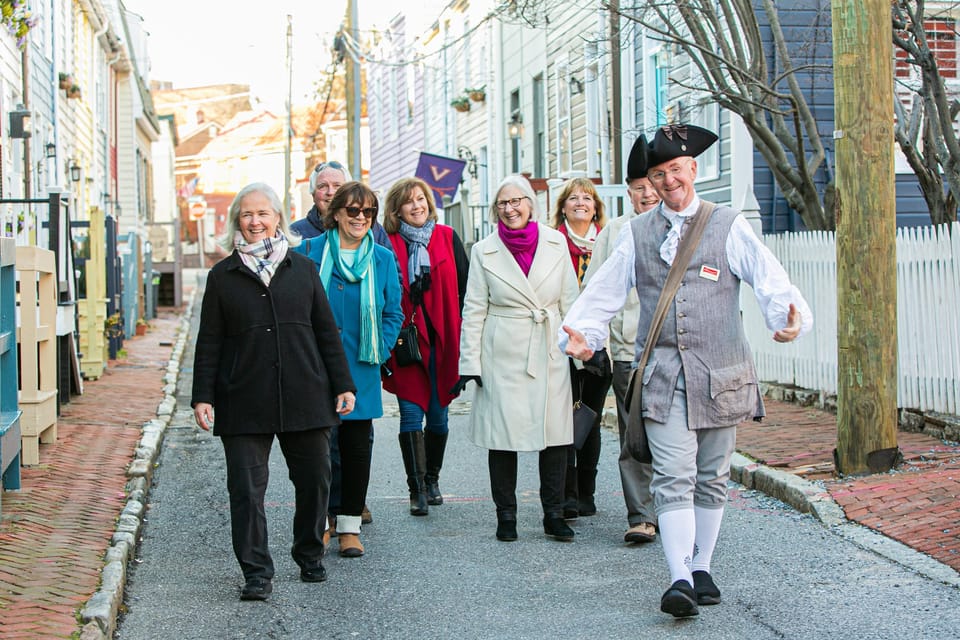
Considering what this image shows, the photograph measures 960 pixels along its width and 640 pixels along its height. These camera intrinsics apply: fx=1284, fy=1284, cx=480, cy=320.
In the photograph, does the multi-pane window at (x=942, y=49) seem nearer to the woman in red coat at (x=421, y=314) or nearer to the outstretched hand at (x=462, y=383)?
the woman in red coat at (x=421, y=314)

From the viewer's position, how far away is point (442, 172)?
22500 millimetres

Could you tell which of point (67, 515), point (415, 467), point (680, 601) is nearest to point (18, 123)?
point (67, 515)

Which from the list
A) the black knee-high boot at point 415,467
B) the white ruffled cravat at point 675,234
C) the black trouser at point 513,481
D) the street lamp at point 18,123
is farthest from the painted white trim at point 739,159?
the white ruffled cravat at point 675,234

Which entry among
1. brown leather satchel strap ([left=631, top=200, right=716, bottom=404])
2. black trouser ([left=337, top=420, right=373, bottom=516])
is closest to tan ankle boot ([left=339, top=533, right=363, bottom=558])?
black trouser ([left=337, top=420, right=373, bottom=516])

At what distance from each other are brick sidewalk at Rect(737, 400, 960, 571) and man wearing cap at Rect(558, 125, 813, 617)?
1.40m

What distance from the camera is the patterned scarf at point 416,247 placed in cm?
735

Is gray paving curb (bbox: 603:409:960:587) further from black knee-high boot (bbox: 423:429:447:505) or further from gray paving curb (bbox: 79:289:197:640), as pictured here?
gray paving curb (bbox: 79:289:197:640)

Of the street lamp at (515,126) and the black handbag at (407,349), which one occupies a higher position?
the street lamp at (515,126)

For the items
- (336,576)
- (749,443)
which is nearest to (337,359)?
(336,576)

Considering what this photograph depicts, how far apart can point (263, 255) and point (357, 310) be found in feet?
3.38

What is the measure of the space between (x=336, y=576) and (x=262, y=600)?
1.81 feet

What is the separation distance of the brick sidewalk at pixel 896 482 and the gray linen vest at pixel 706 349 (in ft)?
5.06

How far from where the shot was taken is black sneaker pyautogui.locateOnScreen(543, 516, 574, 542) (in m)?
6.64

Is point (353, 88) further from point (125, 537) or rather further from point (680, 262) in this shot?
point (680, 262)
